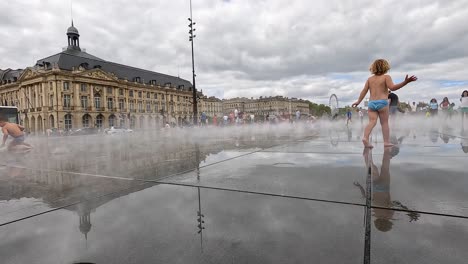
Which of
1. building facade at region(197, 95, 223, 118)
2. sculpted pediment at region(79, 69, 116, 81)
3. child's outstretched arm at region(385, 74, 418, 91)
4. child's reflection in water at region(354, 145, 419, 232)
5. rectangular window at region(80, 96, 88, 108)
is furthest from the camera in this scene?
building facade at region(197, 95, 223, 118)

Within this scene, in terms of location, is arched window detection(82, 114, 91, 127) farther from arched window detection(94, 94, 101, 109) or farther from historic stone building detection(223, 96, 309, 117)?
historic stone building detection(223, 96, 309, 117)

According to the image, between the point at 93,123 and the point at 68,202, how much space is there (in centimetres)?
7035

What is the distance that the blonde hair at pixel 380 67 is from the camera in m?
5.51

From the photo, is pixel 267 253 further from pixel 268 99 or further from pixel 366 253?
pixel 268 99

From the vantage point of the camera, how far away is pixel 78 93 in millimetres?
60812

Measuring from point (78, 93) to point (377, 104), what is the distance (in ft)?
226

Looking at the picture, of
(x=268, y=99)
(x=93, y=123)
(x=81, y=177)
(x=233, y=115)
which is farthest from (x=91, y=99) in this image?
(x=268, y=99)

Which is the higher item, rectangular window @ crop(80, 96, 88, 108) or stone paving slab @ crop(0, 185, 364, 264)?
rectangular window @ crop(80, 96, 88, 108)

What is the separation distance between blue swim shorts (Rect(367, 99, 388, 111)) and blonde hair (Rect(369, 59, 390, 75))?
63 centimetres

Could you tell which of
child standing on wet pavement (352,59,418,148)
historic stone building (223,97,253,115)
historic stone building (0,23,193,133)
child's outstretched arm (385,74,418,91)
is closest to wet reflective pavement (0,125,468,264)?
child's outstretched arm (385,74,418,91)

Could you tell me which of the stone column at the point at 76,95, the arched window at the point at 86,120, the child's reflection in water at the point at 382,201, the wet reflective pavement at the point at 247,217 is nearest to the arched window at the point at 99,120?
the arched window at the point at 86,120

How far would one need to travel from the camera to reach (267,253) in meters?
1.41

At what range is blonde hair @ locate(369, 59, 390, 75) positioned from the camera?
551 cm

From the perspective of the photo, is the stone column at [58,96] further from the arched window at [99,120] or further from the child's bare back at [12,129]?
the child's bare back at [12,129]
